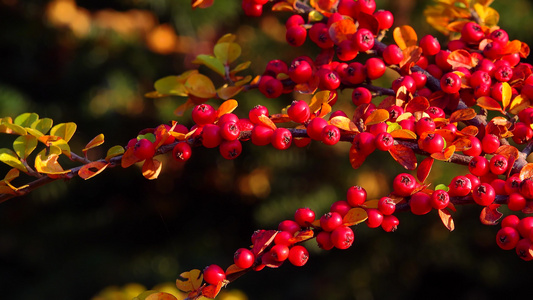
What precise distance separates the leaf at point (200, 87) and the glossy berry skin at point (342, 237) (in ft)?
0.64

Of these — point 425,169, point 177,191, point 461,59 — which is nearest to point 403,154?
point 425,169

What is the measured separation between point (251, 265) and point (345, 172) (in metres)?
1.10

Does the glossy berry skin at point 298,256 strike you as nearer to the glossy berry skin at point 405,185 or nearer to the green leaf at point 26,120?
the glossy berry skin at point 405,185

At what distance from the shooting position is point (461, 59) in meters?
0.47

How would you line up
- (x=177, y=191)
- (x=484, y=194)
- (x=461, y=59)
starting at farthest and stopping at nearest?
(x=177, y=191)
(x=461, y=59)
(x=484, y=194)

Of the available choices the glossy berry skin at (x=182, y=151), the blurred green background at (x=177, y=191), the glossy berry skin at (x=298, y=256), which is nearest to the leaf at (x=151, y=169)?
the glossy berry skin at (x=182, y=151)

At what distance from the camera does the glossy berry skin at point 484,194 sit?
1.21 feet

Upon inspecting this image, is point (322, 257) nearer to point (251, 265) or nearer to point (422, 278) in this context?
point (422, 278)

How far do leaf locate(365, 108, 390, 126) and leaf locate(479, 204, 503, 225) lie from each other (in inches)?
3.9

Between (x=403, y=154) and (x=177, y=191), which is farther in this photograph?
(x=177, y=191)

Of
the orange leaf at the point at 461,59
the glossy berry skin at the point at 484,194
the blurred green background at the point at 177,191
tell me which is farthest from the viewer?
the blurred green background at the point at 177,191

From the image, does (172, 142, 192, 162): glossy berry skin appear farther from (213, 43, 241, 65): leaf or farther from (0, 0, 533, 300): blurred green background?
(0, 0, 533, 300): blurred green background

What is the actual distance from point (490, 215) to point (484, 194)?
2 cm

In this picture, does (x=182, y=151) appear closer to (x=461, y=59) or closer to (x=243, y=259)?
(x=243, y=259)
